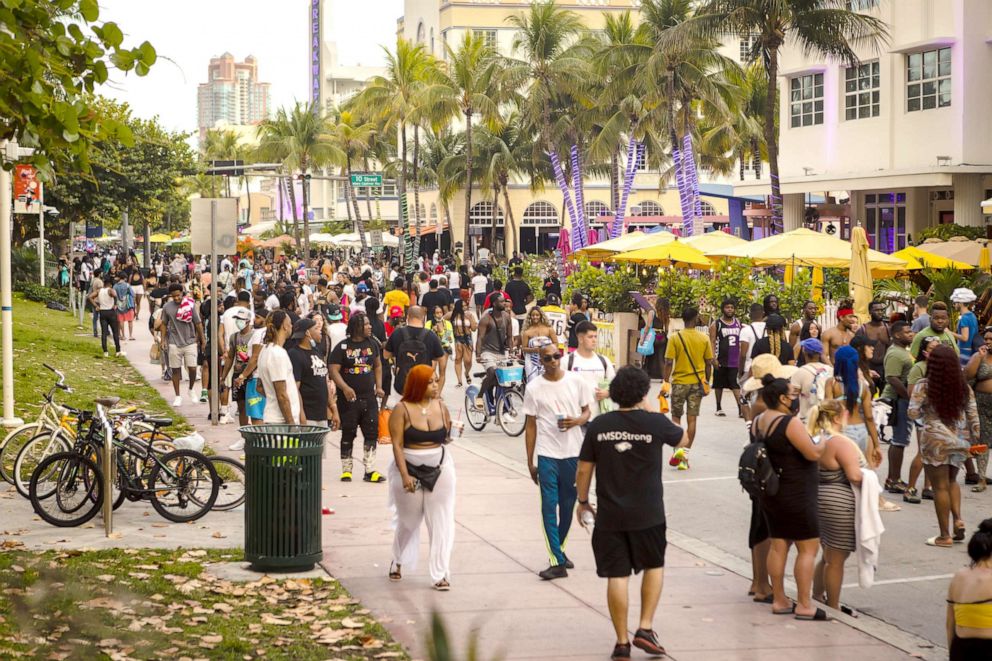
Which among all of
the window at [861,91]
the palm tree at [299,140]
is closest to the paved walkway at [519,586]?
the window at [861,91]

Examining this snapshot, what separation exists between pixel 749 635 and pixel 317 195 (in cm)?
12028

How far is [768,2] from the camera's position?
3375 centimetres

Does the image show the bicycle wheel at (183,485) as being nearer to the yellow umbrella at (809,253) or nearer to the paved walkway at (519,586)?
the paved walkway at (519,586)

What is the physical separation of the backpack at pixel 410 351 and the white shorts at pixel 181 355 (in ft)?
19.1

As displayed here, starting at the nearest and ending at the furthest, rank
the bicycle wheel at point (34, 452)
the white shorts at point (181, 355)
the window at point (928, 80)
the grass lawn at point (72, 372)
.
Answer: the bicycle wheel at point (34, 452) → the grass lawn at point (72, 372) → the white shorts at point (181, 355) → the window at point (928, 80)

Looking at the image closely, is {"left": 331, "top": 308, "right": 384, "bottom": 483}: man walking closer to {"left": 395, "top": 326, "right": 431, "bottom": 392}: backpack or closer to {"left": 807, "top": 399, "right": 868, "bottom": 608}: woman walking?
{"left": 395, "top": 326, "right": 431, "bottom": 392}: backpack

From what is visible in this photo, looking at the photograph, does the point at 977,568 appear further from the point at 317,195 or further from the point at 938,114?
the point at 317,195

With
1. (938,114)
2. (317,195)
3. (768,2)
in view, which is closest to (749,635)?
(768,2)

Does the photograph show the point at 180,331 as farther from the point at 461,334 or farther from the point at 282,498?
the point at 282,498

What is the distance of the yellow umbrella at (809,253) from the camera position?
22.8 meters

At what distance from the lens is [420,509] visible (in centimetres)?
862

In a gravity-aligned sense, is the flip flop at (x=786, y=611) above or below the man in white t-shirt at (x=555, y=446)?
below

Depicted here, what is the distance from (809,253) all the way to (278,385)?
13541 mm

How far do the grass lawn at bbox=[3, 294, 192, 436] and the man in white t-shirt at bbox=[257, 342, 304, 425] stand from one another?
421 cm
